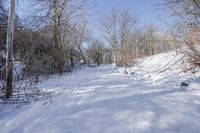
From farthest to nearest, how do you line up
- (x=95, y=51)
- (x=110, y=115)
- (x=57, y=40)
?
(x=95, y=51) < (x=57, y=40) < (x=110, y=115)

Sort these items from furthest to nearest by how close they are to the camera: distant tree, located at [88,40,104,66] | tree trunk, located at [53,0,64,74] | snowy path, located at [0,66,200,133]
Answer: distant tree, located at [88,40,104,66]
tree trunk, located at [53,0,64,74]
snowy path, located at [0,66,200,133]

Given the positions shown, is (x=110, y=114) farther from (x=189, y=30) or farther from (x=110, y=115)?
(x=189, y=30)

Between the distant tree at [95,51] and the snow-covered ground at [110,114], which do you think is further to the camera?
the distant tree at [95,51]

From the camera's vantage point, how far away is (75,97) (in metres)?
7.26

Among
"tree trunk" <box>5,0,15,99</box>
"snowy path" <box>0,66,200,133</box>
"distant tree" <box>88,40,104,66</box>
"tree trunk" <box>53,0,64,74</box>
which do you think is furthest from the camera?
"distant tree" <box>88,40,104,66</box>

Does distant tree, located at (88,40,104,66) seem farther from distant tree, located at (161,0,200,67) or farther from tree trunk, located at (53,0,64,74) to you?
distant tree, located at (161,0,200,67)

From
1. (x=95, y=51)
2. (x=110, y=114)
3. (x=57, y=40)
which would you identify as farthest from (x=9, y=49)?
(x=95, y=51)

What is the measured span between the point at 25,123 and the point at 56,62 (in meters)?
14.2

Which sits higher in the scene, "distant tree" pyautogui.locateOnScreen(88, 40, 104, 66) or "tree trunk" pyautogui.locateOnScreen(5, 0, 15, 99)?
"distant tree" pyautogui.locateOnScreen(88, 40, 104, 66)

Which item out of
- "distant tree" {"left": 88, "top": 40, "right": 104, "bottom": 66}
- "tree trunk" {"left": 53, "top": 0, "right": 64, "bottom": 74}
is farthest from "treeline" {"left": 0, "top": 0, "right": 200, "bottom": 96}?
"distant tree" {"left": 88, "top": 40, "right": 104, "bottom": 66}

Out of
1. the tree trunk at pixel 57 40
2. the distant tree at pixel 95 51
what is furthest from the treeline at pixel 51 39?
the distant tree at pixel 95 51

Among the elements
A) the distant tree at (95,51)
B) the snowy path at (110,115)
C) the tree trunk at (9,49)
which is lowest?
the snowy path at (110,115)

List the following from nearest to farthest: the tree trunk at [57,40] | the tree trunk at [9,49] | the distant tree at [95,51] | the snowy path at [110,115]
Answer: the snowy path at [110,115] < the tree trunk at [9,49] < the tree trunk at [57,40] < the distant tree at [95,51]

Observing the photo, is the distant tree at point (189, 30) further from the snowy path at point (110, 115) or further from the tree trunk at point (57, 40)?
the tree trunk at point (57, 40)
